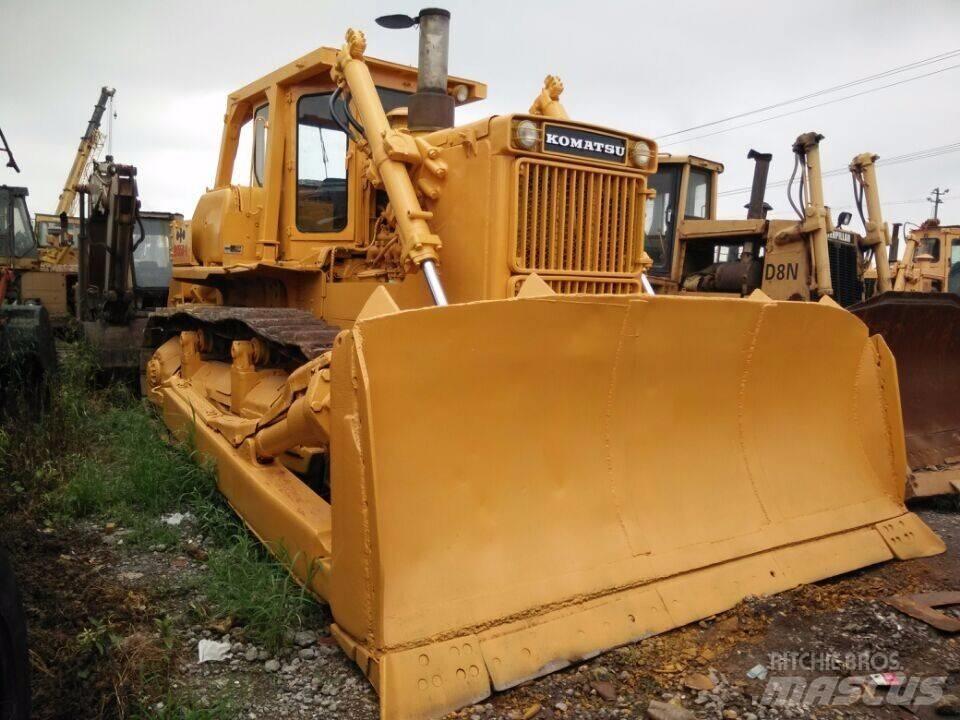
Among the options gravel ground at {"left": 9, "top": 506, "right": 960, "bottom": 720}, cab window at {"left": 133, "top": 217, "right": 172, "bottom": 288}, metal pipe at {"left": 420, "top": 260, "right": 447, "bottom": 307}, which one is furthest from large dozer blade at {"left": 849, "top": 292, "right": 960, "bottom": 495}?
cab window at {"left": 133, "top": 217, "right": 172, "bottom": 288}

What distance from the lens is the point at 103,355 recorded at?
27.6ft

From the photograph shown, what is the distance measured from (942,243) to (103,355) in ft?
46.6

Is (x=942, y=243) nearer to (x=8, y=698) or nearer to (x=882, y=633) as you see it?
(x=882, y=633)

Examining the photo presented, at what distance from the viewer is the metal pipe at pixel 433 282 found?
12.1ft

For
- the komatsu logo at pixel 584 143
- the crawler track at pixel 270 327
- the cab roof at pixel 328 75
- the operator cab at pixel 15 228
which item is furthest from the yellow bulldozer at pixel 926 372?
the operator cab at pixel 15 228

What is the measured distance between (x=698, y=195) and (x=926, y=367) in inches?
202

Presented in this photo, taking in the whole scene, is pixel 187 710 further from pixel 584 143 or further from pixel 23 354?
pixel 23 354

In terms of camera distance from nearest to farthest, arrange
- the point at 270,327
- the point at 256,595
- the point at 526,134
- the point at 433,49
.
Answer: the point at 256,595, the point at 526,134, the point at 433,49, the point at 270,327

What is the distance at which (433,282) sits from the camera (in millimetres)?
3764

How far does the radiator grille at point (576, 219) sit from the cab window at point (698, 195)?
5876 millimetres

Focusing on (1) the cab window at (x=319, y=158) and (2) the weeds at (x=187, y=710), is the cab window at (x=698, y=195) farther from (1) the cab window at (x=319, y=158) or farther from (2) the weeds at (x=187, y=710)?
(2) the weeds at (x=187, y=710)

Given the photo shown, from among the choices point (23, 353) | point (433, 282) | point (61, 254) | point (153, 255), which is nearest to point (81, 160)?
point (61, 254)

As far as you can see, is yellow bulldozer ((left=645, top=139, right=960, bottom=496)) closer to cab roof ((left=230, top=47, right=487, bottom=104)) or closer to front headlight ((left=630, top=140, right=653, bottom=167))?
cab roof ((left=230, top=47, right=487, bottom=104))

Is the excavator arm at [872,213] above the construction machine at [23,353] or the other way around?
above
